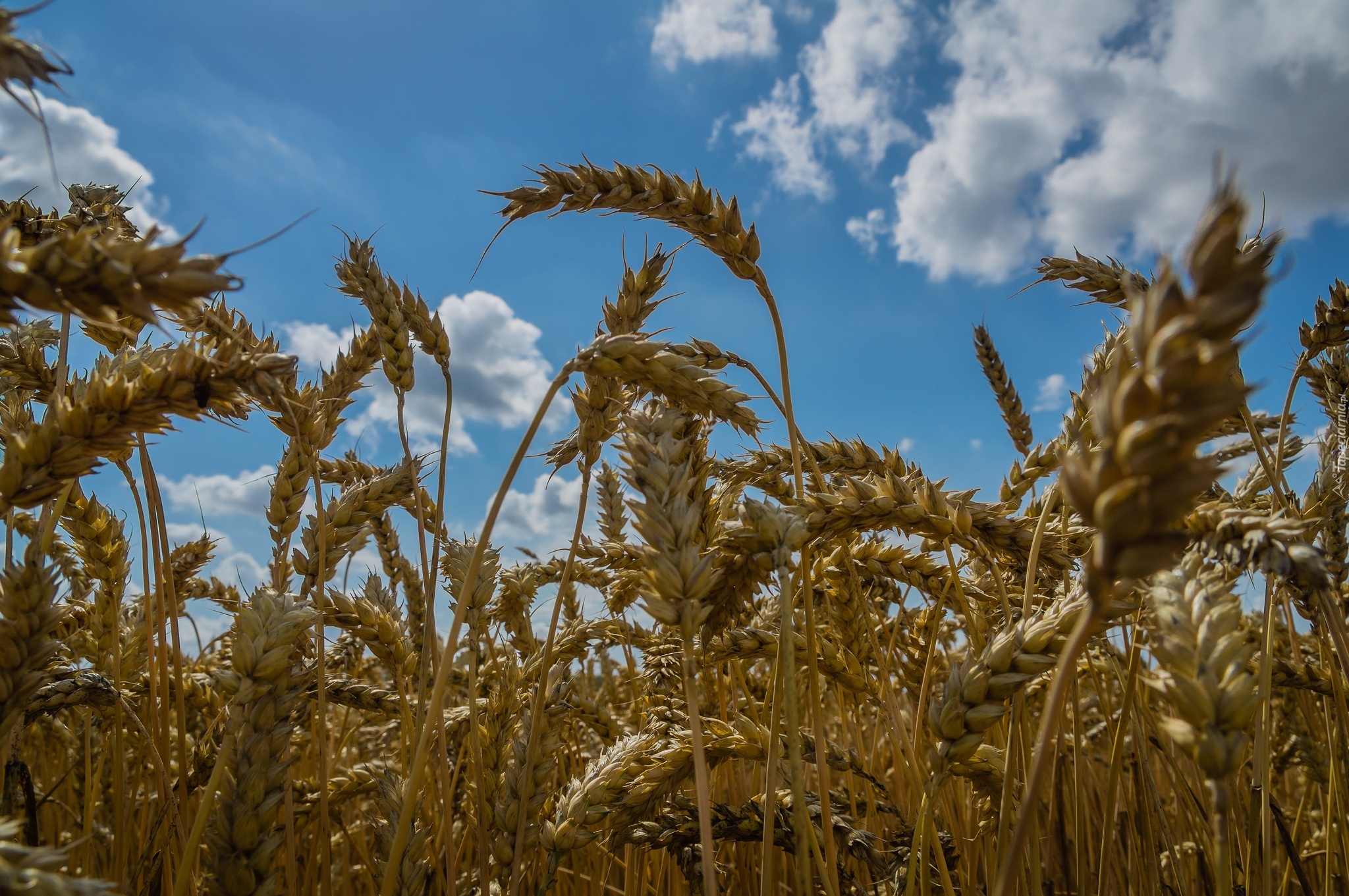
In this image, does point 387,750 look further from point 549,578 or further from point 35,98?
point 35,98

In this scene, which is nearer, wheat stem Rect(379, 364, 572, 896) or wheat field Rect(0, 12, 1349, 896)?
wheat field Rect(0, 12, 1349, 896)

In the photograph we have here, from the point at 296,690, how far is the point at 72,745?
10.7 feet

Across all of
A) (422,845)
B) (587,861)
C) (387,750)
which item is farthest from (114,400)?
(387,750)

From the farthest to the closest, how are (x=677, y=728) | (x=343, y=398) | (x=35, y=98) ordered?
(x=343, y=398) < (x=677, y=728) < (x=35, y=98)

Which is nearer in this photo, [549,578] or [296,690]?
[296,690]

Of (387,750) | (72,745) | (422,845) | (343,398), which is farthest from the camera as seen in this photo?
(387,750)

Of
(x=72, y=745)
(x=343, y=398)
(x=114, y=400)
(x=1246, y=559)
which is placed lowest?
(x=72, y=745)

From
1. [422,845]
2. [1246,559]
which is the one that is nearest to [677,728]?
[422,845]

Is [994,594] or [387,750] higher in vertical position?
[994,594]

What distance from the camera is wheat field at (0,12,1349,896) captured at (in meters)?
0.83

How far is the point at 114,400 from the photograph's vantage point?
3.70 ft

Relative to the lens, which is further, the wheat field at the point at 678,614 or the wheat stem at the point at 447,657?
the wheat stem at the point at 447,657

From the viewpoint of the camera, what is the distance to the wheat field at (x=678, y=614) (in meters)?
0.83

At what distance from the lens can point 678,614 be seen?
1.10 m
